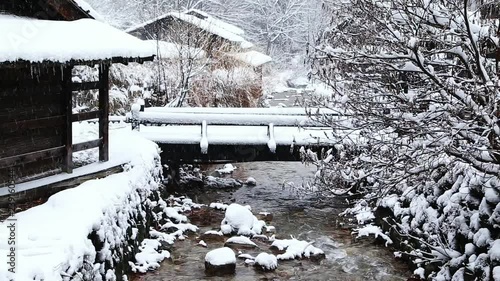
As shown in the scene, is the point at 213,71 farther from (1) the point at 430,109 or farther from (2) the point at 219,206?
(1) the point at 430,109

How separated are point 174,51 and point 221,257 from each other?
13090 millimetres

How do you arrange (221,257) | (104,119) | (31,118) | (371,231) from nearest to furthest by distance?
1. (31,118)
2. (221,257)
3. (104,119)
4. (371,231)

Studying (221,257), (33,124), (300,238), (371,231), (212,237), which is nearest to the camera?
(33,124)

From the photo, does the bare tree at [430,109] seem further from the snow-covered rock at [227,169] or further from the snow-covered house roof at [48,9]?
the snow-covered rock at [227,169]

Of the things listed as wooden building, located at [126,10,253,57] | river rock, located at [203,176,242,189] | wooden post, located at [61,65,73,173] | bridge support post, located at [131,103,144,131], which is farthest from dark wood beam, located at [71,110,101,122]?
wooden building, located at [126,10,253,57]

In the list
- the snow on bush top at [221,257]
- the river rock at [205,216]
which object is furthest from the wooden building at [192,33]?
the snow on bush top at [221,257]

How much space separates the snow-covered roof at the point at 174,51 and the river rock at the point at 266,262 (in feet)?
37.3

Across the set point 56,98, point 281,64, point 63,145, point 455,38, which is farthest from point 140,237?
point 281,64

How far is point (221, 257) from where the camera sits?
29.8ft

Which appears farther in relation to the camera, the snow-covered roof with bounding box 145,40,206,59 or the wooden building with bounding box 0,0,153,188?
the snow-covered roof with bounding box 145,40,206,59

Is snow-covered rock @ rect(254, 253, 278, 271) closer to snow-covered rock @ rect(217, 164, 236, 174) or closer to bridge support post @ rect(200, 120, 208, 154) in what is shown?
bridge support post @ rect(200, 120, 208, 154)

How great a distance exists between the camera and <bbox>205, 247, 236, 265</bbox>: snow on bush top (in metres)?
9.00

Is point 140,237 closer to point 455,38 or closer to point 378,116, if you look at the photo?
point 378,116

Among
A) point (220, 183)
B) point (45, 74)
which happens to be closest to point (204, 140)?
point (220, 183)
